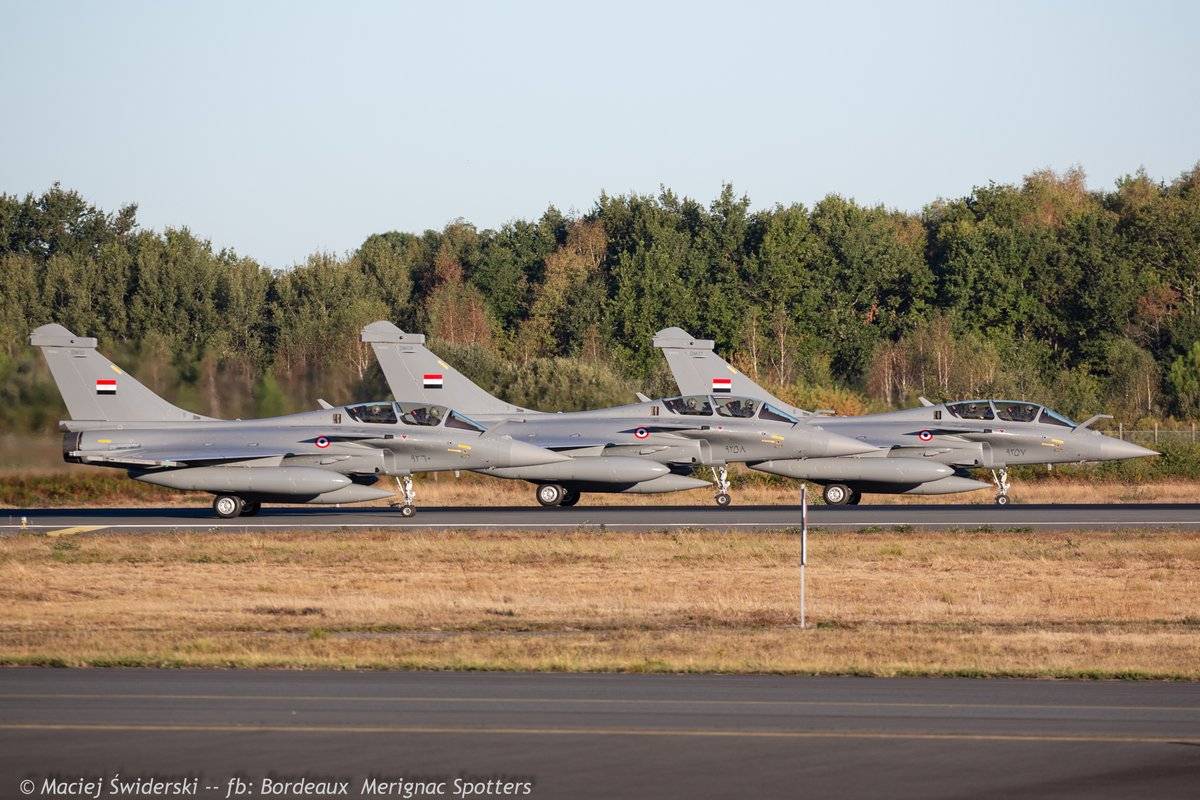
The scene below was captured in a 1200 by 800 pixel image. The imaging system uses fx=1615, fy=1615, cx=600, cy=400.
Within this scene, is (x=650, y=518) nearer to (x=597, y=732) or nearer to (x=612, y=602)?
(x=612, y=602)

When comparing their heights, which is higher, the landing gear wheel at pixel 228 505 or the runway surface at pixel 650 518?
the landing gear wheel at pixel 228 505

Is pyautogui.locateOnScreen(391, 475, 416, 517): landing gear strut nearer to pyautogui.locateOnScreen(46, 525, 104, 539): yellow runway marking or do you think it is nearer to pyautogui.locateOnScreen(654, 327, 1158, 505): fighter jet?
pyautogui.locateOnScreen(46, 525, 104, 539): yellow runway marking

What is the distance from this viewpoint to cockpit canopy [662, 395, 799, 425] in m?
34.2

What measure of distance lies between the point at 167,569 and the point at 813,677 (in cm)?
1317

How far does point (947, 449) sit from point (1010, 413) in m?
1.72

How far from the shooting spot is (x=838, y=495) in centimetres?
3491

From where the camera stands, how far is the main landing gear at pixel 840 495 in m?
34.8

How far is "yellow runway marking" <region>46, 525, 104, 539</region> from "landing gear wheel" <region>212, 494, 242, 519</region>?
2334mm

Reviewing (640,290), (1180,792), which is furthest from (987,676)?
(640,290)

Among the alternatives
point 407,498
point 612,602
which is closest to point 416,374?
point 407,498

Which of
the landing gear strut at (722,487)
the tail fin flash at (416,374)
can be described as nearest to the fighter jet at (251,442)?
the tail fin flash at (416,374)

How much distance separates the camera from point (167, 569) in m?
24.2

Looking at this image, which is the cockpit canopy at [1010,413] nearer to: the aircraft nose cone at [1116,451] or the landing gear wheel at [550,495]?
the aircraft nose cone at [1116,451]

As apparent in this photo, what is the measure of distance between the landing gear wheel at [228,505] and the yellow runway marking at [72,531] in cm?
233
